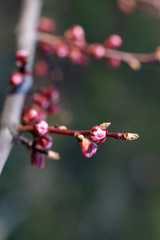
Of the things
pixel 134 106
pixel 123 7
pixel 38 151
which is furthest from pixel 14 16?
pixel 38 151

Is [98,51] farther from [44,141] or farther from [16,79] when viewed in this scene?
[44,141]

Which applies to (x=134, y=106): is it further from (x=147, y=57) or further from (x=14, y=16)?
(x=147, y=57)

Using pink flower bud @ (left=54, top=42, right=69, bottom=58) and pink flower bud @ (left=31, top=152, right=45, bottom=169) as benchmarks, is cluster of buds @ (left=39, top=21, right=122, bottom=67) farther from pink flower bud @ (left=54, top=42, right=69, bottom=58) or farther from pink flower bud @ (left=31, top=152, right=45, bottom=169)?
pink flower bud @ (left=31, top=152, right=45, bottom=169)

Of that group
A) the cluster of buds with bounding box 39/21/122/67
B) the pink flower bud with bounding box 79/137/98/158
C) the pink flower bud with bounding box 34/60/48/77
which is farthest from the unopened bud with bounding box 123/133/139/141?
the pink flower bud with bounding box 34/60/48/77

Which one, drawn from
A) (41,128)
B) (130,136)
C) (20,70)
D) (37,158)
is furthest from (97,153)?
(130,136)

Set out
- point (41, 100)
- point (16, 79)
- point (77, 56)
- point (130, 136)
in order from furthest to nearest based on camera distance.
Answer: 1. point (77, 56)
2. point (41, 100)
3. point (16, 79)
4. point (130, 136)

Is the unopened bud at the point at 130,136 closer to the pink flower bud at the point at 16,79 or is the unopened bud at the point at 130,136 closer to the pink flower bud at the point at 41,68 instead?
the pink flower bud at the point at 16,79

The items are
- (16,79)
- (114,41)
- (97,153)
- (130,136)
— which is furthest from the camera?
(97,153)
